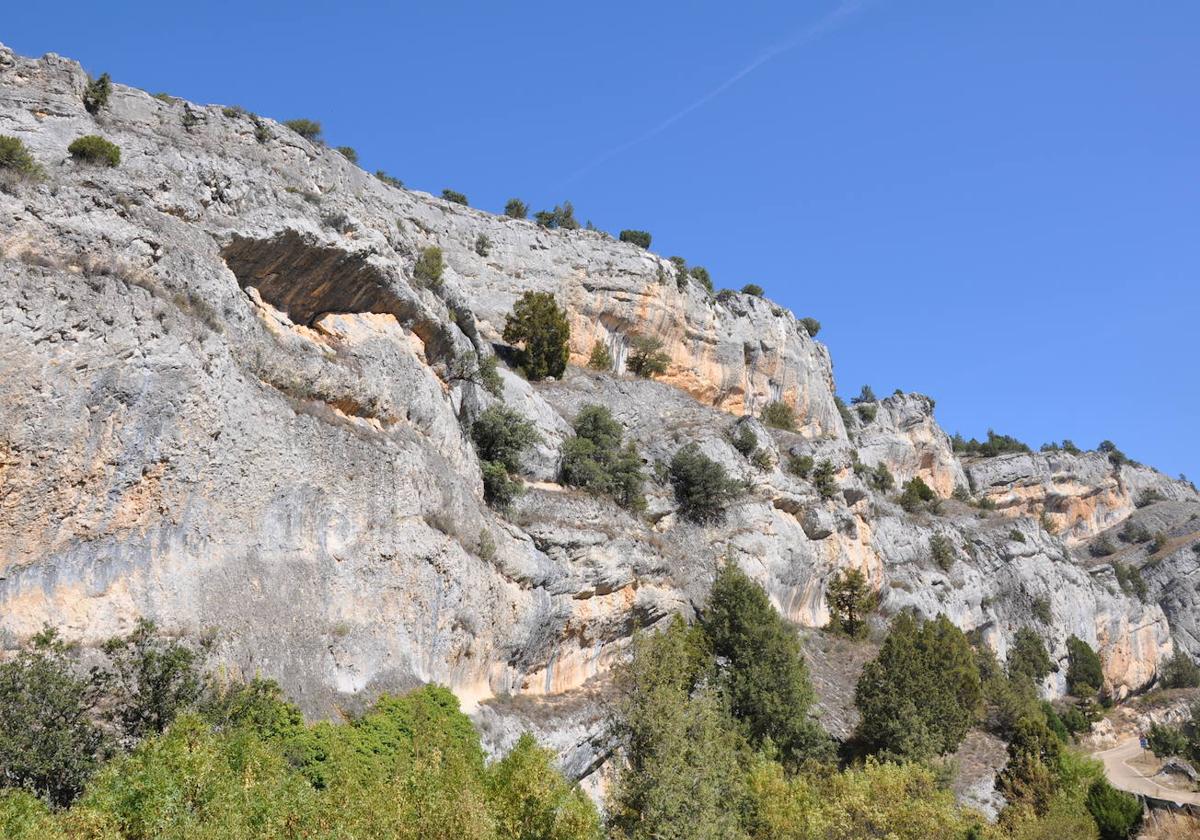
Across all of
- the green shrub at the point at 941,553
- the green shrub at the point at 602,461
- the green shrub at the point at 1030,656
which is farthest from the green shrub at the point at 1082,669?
the green shrub at the point at 602,461

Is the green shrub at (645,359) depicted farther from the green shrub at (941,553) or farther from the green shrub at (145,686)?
the green shrub at (145,686)

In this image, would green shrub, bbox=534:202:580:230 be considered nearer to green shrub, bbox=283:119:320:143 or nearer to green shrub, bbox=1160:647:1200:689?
green shrub, bbox=283:119:320:143

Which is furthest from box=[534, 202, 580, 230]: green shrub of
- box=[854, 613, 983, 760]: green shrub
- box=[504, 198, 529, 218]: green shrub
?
box=[854, 613, 983, 760]: green shrub

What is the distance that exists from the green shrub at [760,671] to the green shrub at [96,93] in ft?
99.4

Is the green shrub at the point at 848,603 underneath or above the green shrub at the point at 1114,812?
above

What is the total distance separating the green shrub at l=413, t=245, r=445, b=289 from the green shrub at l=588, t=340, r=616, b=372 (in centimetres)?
1650

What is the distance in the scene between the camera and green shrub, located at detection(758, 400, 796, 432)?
65.0m

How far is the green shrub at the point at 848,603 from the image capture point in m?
49.7

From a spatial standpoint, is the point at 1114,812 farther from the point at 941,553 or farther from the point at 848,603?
the point at 941,553

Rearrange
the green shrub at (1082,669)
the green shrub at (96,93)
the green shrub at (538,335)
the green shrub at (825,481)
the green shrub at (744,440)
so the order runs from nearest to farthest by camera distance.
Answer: the green shrub at (96,93)
the green shrub at (744,440)
the green shrub at (538,335)
the green shrub at (825,481)
the green shrub at (1082,669)

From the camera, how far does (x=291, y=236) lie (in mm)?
28266

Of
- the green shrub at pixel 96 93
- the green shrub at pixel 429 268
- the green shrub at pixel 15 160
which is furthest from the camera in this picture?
the green shrub at pixel 429 268

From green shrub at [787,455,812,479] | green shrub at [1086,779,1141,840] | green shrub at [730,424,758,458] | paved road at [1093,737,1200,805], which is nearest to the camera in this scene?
green shrub at [1086,779,1141,840]

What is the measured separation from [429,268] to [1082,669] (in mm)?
60740
